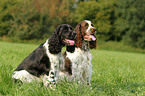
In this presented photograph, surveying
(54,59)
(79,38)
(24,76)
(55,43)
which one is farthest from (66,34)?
(24,76)

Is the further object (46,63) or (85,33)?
(85,33)

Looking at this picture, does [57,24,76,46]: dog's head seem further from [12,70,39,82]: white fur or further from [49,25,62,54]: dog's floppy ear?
[12,70,39,82]: white fur

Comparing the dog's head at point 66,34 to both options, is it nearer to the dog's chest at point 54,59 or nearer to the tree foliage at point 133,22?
the dog's chest at point 54,59

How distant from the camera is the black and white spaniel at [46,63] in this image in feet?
11.6

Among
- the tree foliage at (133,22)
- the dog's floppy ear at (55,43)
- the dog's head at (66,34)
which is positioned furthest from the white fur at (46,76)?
the tree foliage at (133,22)

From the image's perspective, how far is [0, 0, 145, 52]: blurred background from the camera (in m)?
34.0

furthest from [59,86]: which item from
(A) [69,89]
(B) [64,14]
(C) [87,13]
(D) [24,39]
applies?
(C) [87,13]

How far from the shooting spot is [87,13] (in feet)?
132

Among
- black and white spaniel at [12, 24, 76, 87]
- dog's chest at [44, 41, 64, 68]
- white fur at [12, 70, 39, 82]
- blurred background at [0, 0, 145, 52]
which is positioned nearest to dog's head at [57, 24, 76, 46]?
black and white spaniel at [12, 24, 76, 87]

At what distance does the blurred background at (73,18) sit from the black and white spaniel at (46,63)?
27129 mm

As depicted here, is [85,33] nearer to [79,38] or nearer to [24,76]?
[79,38]

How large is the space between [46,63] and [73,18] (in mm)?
36444

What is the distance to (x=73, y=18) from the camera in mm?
39312

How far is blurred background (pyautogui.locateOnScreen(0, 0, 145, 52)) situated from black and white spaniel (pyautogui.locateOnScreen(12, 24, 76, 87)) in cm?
2713
